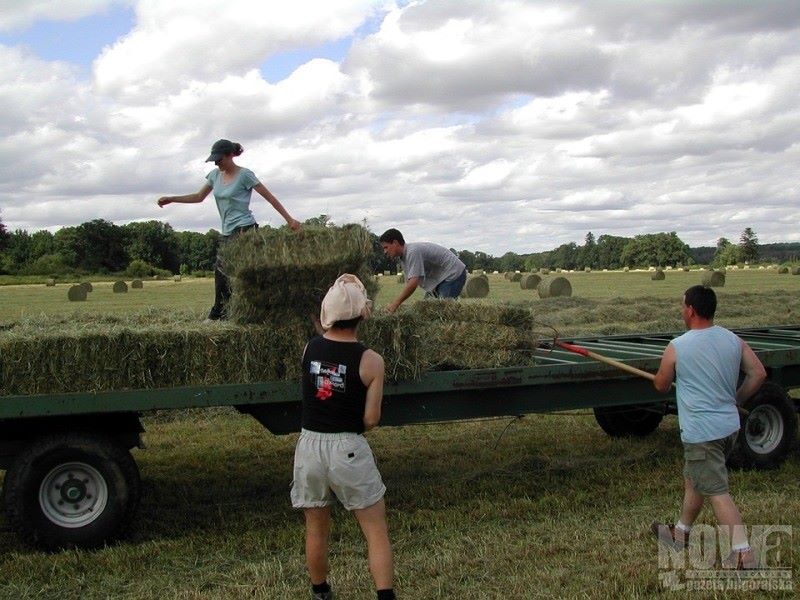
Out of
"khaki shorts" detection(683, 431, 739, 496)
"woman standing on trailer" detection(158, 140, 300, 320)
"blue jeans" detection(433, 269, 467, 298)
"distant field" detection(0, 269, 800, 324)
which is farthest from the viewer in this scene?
"distant field" detection(0, 269, 800, 324)

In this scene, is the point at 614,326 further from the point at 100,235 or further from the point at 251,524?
the point at 100,235

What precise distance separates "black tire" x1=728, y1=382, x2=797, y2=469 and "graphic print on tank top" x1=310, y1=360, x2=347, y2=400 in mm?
4293

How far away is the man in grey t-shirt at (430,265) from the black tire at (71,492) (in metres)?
3.12

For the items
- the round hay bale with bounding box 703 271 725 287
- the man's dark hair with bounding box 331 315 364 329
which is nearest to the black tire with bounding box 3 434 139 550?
the man's dark hair with bounding box 331 315 364 329

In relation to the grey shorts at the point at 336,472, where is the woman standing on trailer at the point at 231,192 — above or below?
above

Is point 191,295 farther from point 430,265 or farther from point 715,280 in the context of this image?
point 430,265

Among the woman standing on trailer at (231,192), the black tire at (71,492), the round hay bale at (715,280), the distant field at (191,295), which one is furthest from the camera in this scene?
the round hay bale at (715,280)

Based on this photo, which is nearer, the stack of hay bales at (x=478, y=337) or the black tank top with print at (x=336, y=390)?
the black tank top with print at (x=336, y=390)

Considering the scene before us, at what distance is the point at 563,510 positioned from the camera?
6.27 metres

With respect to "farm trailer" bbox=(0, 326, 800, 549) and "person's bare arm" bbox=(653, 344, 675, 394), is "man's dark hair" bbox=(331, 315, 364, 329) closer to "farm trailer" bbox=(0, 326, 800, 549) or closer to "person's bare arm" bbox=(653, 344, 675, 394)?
"farm trailer" bbox=(0, 326, 800, 549)

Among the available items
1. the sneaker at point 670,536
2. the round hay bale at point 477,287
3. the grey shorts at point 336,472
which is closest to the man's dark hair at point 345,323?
the grey shorts at point 336,472

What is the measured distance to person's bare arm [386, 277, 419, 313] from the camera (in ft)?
21.1

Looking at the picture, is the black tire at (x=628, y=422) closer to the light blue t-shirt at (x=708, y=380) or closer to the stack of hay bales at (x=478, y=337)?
the stack of hay bales at (x=478, y=337)

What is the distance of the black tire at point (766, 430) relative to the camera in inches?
289
